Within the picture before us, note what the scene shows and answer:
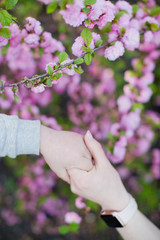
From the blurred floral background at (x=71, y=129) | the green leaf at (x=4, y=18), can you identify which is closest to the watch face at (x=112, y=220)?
the blurred floral background at (x=71, y=129)

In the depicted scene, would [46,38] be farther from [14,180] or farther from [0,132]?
[14,180]

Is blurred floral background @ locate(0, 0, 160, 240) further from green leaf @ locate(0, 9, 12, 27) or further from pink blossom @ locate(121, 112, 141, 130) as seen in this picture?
green leaf @ locate(0, 9, 12, 27)

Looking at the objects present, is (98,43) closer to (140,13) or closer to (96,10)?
(96,10)

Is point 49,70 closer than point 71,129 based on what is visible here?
Yes

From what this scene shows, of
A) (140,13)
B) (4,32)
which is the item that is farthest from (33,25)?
(140,13)

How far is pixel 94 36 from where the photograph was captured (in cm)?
97

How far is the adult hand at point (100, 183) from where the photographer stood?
0.92 metres

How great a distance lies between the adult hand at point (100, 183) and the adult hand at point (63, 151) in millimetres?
26

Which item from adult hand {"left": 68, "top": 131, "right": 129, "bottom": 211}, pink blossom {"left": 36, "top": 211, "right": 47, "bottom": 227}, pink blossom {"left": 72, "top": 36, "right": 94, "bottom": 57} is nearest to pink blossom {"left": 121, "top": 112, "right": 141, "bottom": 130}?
adult hand {"left": 68, "top": 131, "right": 129, "bottom": 211}

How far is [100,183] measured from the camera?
0.92m

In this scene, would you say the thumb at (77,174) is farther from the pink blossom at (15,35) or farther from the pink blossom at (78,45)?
the pink blossom at (15,35)

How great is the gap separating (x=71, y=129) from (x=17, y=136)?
0.89 m

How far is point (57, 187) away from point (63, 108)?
0.66 m

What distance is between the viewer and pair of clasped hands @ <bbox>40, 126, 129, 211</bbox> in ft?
2.99
